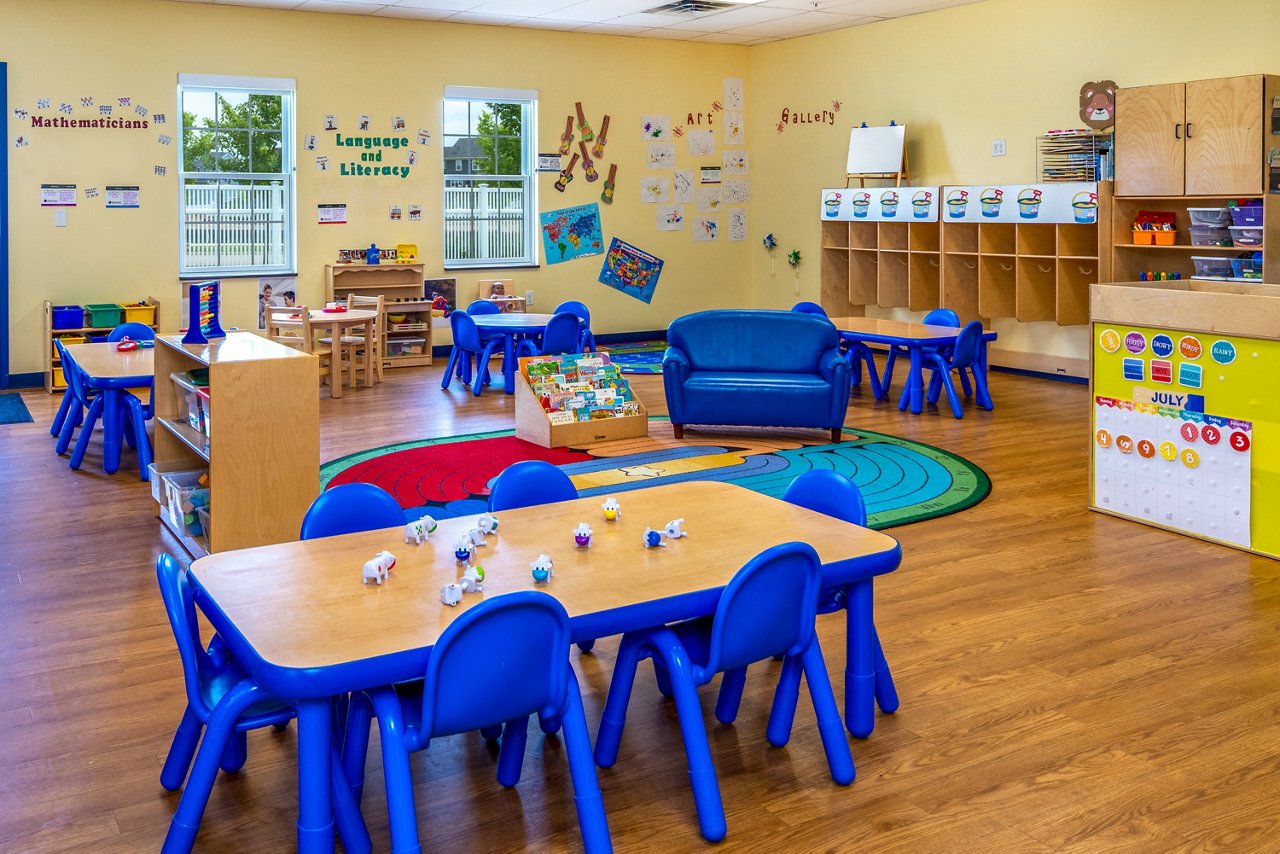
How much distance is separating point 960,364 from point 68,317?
6.96 m

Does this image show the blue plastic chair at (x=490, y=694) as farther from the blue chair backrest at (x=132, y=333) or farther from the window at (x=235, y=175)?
the window at (x=235, y=175)

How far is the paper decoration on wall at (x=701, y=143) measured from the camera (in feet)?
43.2

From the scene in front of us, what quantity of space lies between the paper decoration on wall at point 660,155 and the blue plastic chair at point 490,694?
35.0 ft

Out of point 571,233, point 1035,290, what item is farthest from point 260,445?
point 571,233

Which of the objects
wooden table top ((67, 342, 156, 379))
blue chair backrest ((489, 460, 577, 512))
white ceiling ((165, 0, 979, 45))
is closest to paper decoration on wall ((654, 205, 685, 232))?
white ceiling ((165, 0, 979, 45))

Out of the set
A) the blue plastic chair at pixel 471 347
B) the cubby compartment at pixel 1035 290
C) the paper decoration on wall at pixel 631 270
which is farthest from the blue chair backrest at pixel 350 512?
the paper decoration on wall at pixel 631 270

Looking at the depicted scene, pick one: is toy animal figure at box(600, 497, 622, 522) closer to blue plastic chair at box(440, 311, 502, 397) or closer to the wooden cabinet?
blue plastic chair at box(440, 311, 502, 397)

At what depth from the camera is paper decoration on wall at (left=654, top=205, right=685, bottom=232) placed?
13125 millimetres

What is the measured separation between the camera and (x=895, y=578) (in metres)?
4.93

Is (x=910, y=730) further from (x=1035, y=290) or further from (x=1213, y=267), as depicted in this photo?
(x=1035, y=290)

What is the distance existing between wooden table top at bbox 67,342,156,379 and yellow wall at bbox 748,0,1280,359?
281 inches

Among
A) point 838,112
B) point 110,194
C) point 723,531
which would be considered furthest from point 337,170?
point 723,531

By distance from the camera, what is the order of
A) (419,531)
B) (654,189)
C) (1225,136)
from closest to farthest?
(419,531)
(1225,136)
(654,189)

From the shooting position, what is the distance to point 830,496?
12.5ft
